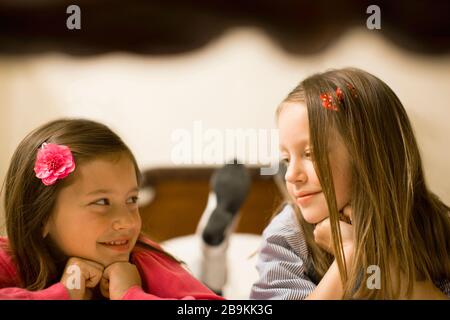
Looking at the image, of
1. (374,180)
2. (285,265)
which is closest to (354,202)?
(374,180)

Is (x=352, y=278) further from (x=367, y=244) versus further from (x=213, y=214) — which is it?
(x=213, y=214)

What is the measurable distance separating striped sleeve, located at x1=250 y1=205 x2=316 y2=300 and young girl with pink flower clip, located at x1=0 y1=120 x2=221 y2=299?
0.31ft

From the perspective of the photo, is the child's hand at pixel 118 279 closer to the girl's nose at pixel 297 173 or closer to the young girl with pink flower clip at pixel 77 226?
the young girl with pink flower clip at pixel 77 226

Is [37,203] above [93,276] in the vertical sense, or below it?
above

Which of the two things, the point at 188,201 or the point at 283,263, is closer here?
the point at 283,263

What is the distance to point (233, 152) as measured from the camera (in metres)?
1.11

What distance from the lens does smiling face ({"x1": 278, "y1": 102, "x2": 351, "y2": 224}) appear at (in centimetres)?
99

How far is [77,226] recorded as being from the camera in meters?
1.01

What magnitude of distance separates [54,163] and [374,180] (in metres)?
0.53

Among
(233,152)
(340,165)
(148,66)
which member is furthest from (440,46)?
(148,66)

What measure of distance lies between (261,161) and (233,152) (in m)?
0.05

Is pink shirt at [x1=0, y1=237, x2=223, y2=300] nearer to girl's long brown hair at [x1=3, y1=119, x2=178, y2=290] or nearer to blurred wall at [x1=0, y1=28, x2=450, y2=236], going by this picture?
girl's long brown hair at [x1=3, y1=119, x2=178, y2=290]

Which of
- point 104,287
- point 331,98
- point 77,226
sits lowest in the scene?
point 104,287

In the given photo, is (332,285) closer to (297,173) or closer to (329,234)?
(329,234)
